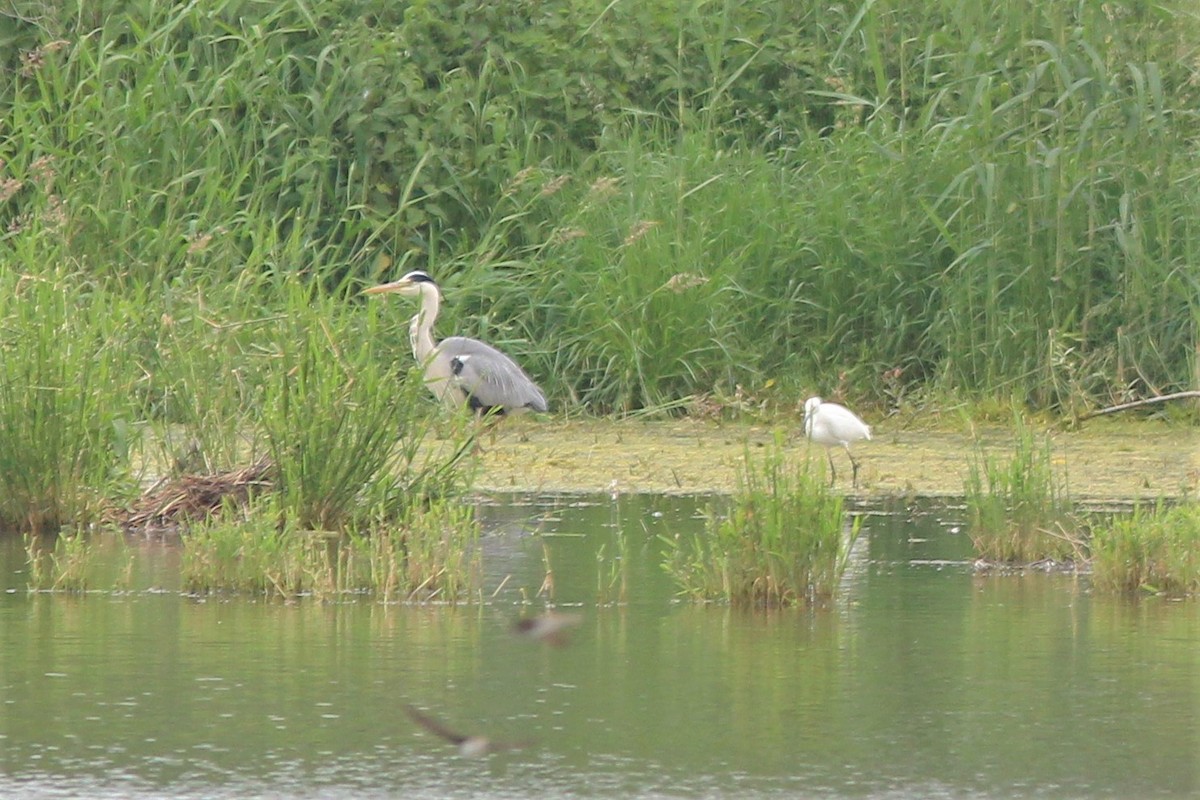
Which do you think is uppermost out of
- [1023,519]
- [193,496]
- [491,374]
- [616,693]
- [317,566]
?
[491,374]

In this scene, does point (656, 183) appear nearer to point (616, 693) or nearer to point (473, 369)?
point (473, 369)

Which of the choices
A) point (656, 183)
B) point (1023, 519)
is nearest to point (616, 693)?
point (1023, 519)

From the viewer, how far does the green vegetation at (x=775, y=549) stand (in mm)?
6715

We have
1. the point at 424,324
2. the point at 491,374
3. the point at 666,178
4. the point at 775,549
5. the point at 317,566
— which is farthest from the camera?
the point at 666,178

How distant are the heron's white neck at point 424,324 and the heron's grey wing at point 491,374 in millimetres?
119

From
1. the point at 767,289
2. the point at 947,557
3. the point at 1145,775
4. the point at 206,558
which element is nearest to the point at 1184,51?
the point at 767,289

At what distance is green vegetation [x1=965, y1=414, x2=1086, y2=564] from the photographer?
7488 mm

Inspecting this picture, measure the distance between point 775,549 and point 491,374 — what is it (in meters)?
4.08

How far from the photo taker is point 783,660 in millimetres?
5930

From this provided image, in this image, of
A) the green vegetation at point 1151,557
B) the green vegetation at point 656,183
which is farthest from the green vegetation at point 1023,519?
the green vegetation at point 656,183

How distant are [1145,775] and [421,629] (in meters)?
2.20

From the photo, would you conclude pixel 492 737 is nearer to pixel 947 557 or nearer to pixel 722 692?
pixel 722 692

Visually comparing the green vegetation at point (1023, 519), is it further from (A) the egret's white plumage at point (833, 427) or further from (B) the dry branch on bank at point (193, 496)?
(B) the dry branch on bank at point (193, 496)

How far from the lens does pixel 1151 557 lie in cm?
699
